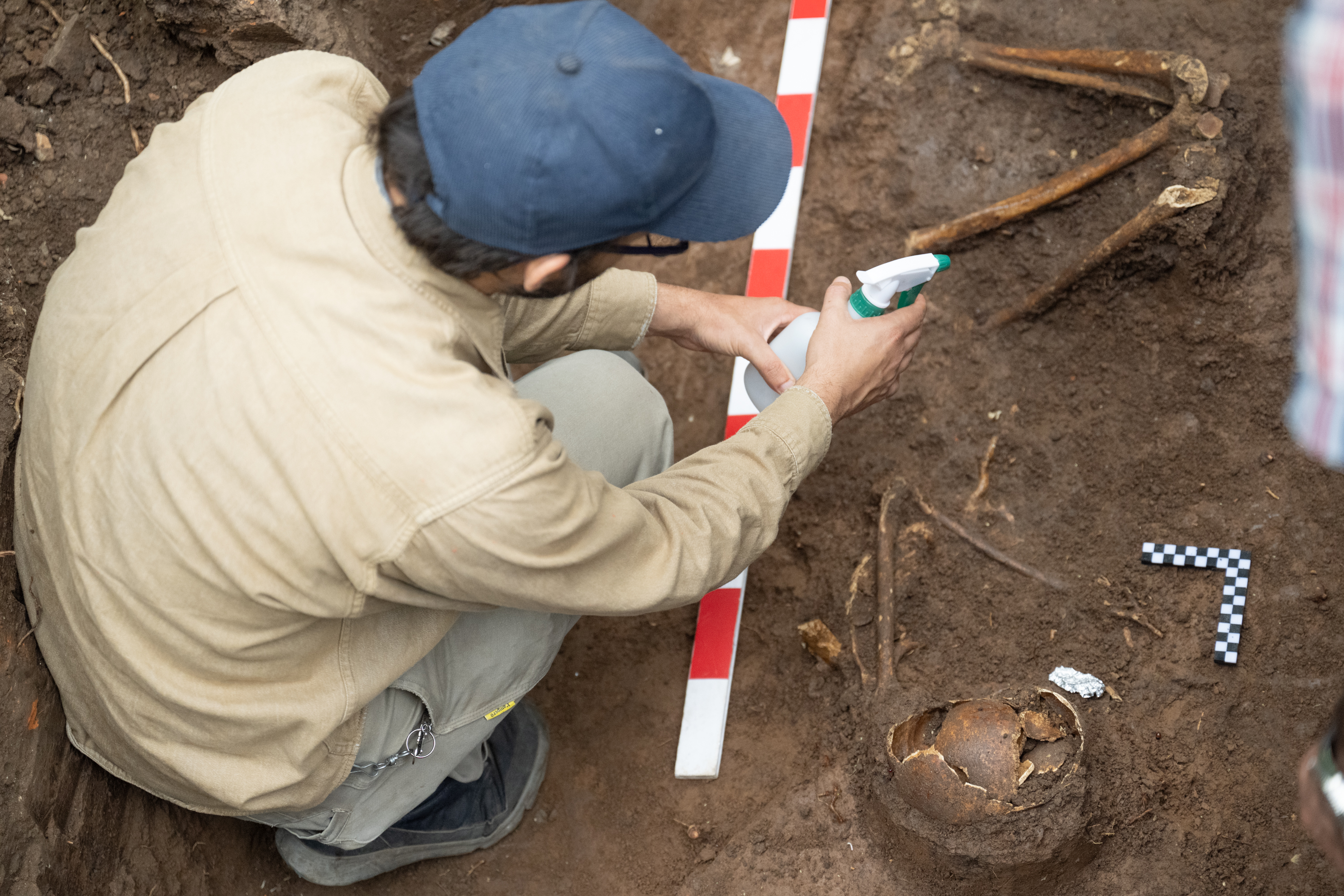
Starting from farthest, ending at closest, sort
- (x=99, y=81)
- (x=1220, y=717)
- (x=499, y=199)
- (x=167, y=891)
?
(x=99, y=81), (x=1220, y=717), (x=167, y=891), (x=499, y=199)

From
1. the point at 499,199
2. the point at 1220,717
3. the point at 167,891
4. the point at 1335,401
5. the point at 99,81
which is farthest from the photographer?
the point at 99,81

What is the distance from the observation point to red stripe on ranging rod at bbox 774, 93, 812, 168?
343 cm

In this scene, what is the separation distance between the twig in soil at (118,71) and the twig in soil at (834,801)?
2.75m

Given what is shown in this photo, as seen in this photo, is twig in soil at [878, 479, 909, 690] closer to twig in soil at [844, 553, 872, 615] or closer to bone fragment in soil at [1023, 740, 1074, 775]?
twig in soil at [844, 553, 872, 615]

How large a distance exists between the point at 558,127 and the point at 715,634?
187 centimetres

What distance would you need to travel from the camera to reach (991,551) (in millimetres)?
2822

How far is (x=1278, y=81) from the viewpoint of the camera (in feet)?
9.39

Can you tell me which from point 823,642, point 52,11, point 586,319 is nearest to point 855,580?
point 823,642

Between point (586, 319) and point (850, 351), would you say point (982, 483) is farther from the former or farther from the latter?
point (586, 319)

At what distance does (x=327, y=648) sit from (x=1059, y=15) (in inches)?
114

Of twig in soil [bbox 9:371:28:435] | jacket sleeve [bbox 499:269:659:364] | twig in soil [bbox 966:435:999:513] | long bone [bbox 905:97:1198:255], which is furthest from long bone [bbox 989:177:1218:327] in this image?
twig in soil [bbox 9:371:28:435]

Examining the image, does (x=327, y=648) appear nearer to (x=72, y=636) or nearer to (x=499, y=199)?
(x=72, y=636)

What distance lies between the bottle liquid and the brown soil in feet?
2.27

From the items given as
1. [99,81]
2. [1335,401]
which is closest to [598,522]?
[1335,401]
